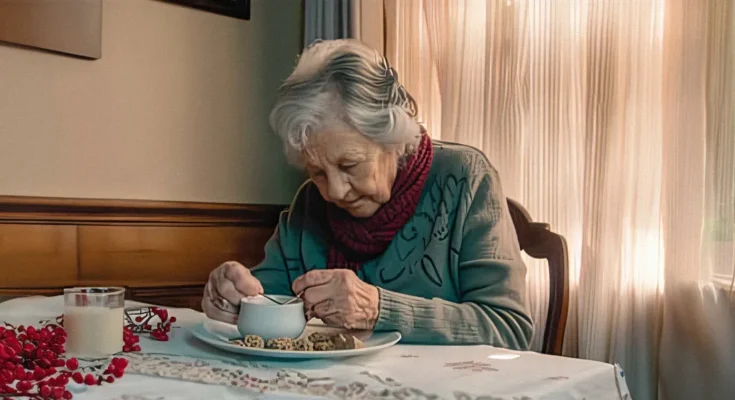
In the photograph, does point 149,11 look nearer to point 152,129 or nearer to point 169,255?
point 152,129

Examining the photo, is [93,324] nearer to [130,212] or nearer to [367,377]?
[367,377]

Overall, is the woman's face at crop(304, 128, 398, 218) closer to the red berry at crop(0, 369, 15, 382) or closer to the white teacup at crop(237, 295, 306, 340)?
the white teacup at crop(237, 295, 306, 340)

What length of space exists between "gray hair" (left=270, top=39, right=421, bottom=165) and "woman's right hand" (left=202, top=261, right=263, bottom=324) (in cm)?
27

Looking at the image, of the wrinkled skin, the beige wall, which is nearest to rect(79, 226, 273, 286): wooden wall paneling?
the beige wall

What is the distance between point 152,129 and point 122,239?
1.13 feet

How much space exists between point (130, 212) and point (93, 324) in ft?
4.07

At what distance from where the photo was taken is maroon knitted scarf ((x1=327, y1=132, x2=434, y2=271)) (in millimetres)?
1405

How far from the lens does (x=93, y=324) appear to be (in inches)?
37.3

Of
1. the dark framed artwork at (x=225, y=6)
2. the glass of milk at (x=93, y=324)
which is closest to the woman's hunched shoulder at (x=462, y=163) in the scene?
the glass of milk at (x=93, y=324)

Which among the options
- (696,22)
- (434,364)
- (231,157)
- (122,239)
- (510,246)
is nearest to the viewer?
(434,364)

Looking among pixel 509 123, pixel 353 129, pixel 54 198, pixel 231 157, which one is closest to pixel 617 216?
pixel 509 123

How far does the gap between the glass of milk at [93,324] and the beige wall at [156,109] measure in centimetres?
112

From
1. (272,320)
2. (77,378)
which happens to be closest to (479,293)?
(272,320)

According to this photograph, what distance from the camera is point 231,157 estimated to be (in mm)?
2365
